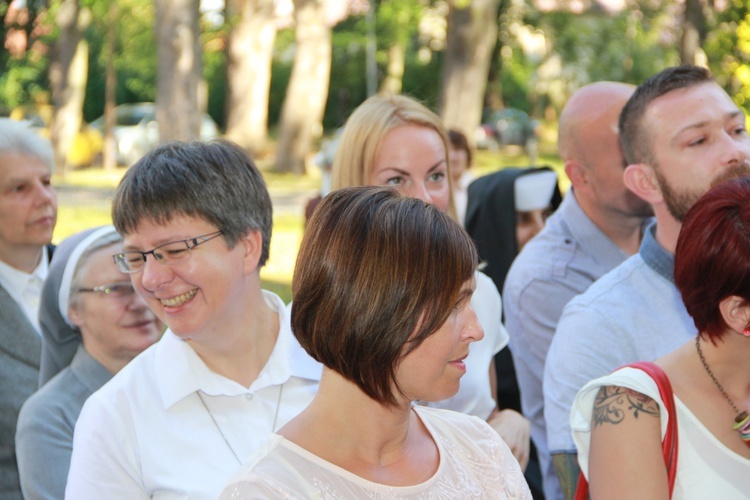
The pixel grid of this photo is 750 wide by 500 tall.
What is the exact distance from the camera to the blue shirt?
3094mm

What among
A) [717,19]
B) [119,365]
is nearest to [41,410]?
[119,365]

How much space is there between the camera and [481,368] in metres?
3.58

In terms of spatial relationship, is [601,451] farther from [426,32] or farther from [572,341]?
[426,32]

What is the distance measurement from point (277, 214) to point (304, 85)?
258 inches

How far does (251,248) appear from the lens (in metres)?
2.96

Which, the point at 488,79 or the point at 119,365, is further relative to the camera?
the point at 488,79

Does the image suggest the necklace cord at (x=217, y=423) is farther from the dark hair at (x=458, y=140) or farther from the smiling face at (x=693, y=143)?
the dark hair at (x=458, y=140)

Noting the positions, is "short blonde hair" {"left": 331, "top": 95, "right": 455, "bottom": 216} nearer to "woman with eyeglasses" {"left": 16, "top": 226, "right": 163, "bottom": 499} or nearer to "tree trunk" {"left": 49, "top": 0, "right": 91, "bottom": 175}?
"woman with eyeglasses" {"left": 16, "top": 226, "right": 163, "bottom": 499}

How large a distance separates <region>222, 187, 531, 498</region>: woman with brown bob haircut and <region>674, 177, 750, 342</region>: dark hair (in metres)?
0.71

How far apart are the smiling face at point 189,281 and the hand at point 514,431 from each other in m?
1.16

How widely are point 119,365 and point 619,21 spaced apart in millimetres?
33254

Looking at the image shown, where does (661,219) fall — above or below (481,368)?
above

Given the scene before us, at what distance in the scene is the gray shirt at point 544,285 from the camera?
3.94 m

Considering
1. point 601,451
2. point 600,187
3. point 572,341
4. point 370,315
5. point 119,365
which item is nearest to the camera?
point 370,315
